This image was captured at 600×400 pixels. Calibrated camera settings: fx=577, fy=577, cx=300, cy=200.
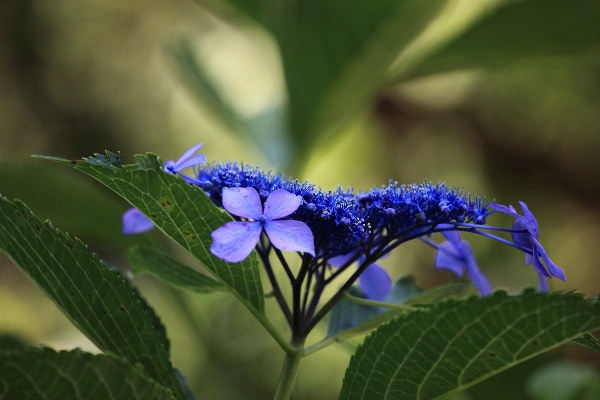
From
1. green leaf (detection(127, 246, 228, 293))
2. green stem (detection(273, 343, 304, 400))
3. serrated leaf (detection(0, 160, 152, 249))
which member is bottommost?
green stem (detection(273, 343, 304, 400))

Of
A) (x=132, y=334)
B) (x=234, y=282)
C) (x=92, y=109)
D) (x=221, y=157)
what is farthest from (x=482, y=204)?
(x=92, y=109)

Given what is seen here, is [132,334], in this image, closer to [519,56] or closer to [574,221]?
[519,56]

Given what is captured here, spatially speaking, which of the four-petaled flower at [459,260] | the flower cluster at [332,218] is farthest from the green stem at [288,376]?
the four-petaled flower at [459,260]

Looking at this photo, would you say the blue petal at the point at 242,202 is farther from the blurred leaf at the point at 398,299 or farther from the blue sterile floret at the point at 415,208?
the blurred leaf at the point at 398,299

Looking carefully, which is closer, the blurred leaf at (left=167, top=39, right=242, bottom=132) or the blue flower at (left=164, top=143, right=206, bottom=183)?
the blue flower at (left=164, top=143, right=206, bottom=183)

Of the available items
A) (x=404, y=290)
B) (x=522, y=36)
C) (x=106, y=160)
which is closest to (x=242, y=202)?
(x=106, y=160)

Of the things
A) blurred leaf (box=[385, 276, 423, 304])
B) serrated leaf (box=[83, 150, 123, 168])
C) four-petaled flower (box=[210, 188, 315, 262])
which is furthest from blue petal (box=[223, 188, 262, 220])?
blurred leaf (box=[385, 276, 423, 304])

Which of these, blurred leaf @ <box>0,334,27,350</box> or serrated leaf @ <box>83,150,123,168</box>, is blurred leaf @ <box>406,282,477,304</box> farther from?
blurred leaf @ <box>0,334,27,350</box>
